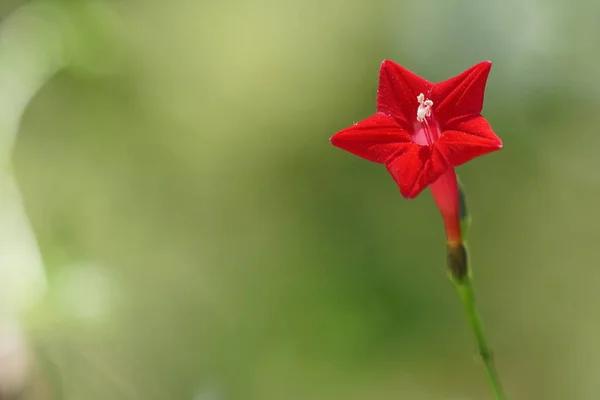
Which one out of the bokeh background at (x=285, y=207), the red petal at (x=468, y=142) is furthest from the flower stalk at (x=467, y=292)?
the bokeh background at (x=285, y=207)

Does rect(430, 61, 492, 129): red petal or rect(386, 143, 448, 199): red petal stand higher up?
rect(430, 61, 492, 129): red petal

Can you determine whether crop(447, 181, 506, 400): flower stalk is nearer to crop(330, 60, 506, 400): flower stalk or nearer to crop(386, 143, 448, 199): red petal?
crop(330, 60, 506, 400): flower stalk

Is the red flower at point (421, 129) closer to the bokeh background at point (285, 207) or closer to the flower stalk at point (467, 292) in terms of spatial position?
the flower stalk at point (467, 292)

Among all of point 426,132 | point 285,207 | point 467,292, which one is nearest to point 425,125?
point 426,132

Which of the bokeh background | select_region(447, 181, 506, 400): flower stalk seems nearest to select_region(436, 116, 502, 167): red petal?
select_region(447, 181, 506, 400): flower stalk

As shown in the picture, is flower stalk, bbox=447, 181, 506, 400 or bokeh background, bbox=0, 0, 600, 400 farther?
bokeh background, bbox=0, 0, 600, 400

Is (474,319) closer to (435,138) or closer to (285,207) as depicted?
(435,138)

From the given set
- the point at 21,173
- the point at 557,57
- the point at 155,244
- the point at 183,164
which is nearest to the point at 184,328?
the point at 155,244
